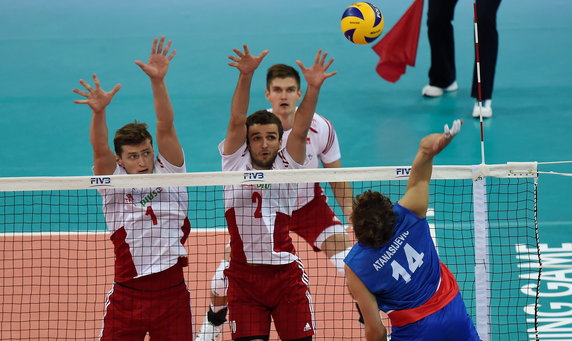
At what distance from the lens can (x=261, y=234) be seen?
266 inches

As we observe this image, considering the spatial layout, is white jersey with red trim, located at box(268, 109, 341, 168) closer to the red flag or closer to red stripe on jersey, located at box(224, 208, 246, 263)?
red stripe on jersey, located at box(224, 208, 246, 263)

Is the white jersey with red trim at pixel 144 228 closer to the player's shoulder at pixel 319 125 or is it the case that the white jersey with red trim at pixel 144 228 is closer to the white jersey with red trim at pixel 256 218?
the white jersey with red trim at pixel 256 218

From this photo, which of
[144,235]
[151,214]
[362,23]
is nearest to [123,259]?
[144,235]

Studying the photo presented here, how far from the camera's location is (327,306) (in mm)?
8352

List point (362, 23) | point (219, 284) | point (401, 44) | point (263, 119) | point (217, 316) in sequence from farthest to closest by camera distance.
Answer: point (401, 44) → point (362, 23) → point (217, 316) → point (219, 284) → point (263, 119)

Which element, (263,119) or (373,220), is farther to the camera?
(263,119)

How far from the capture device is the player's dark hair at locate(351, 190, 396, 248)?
536cm

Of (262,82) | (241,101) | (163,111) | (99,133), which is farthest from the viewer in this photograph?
(262,82)

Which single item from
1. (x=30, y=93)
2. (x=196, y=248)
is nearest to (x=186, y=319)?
(x=196, y=248)

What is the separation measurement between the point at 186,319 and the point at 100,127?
5.31ft

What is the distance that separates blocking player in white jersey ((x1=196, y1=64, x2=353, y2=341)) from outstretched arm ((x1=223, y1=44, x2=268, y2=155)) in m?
1.11

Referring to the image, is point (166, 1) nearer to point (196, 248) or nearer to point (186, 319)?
point (196, 248)

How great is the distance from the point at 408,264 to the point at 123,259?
7.63 ft

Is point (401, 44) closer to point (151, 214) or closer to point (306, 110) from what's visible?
point (306, 110)
